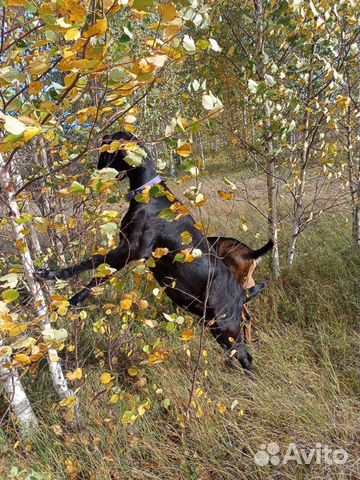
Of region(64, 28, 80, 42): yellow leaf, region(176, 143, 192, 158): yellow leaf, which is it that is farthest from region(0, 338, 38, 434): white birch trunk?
region(64, 28, 80, 42): yellow leaf

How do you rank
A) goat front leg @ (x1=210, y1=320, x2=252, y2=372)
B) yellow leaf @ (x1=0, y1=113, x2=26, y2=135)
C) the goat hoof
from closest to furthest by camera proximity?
Answer: yellow leaf @ (x1=0, y1=113, x2=26, y2=135) < the goat hoof < goat front leg @ (x1=210, y1=320, x2=252, y2=372)

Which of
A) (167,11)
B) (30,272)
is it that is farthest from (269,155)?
(167,11)

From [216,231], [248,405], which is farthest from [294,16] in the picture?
[216,231]

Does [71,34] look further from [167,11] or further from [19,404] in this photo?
[19,404]

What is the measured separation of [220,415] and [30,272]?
5.58 ft

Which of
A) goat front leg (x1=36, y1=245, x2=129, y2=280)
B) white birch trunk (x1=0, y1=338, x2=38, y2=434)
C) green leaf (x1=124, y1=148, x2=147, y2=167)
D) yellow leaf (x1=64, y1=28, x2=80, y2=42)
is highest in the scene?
yellow leaf (x1=64, y1=28, x2=80, y2=42)

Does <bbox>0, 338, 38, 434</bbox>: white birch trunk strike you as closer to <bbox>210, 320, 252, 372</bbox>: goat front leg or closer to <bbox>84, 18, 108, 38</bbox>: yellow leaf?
<bbox>210, 320, 252, 372</bbox>: goat front leg

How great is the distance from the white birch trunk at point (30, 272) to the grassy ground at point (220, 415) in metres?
0.26

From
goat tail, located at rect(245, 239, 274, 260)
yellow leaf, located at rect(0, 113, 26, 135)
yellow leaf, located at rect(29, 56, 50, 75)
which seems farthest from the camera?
goat tail, located at rect(245, 239, 274, 260)

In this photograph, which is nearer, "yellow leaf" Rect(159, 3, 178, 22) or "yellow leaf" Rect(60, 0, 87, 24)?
"yellow leaf" Rect(60, 0, 87, 24)

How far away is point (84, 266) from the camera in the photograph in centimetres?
252

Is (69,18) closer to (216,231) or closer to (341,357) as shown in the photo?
(341,357)

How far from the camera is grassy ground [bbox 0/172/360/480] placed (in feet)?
7.12

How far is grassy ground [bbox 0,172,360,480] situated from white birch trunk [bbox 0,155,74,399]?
26 cm
